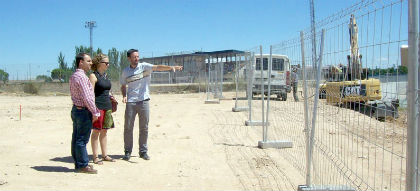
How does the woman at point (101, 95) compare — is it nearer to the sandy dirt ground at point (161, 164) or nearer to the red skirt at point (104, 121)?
the red skirt at point (104, 121)

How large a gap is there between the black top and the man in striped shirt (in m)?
0.43

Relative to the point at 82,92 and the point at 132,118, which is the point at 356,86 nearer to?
the point at 82,92

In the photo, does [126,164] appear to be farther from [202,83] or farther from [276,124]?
[202,83]

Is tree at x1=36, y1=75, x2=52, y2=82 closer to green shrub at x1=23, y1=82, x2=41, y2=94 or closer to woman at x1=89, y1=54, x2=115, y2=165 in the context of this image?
green shrub at x1=23, y1=82, x2=41, y2=94

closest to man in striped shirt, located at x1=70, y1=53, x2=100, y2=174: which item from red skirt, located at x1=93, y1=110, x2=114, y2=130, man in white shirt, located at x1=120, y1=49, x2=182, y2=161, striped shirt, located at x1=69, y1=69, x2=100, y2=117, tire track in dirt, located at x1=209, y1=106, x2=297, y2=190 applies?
striped shirt, located at x1=69, y1=69, x2=100, y2=117

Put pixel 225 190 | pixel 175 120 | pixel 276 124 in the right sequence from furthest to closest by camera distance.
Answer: pixel 175 120 < pixel 276 124 < pixel 225 190

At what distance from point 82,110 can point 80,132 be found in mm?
285

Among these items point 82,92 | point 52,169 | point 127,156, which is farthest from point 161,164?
point 82,92

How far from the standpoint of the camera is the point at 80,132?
17.0ft

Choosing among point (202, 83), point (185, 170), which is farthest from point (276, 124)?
point (202, 83)

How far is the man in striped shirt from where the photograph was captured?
5090mm

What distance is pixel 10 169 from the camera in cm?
545

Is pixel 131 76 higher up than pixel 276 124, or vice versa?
pixel 131 76

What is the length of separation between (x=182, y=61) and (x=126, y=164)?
49832mm
